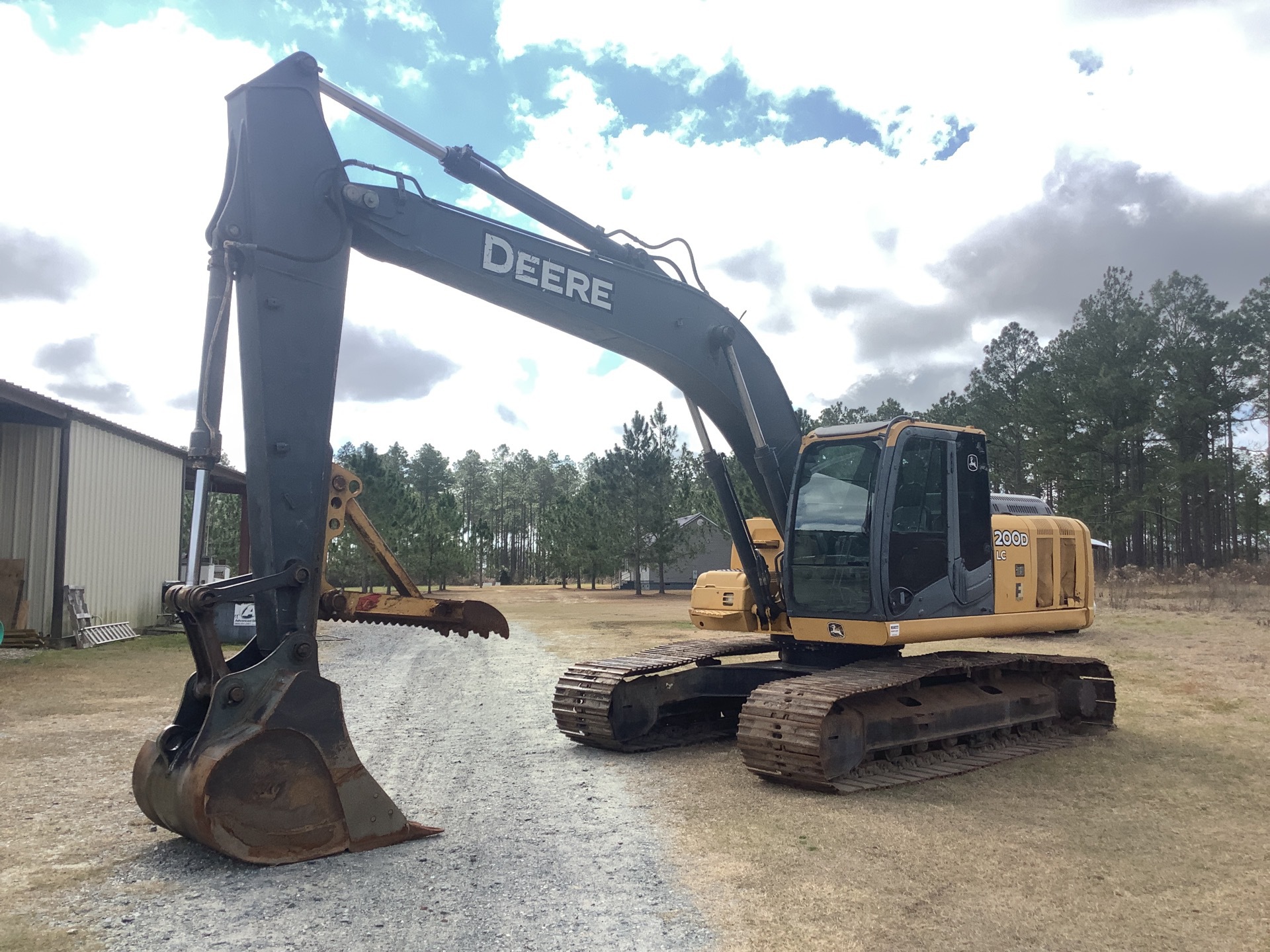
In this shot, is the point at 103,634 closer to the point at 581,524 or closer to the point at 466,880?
the point at 466,880

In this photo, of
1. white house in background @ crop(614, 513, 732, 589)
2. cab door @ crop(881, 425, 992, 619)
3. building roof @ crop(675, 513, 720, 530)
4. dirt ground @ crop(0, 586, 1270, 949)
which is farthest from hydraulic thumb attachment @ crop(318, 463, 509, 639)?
white house in background @ crop(614, 513, 732, 589)

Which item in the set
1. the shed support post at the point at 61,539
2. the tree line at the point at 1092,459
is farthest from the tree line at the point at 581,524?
the shed support post at the point at 61,539

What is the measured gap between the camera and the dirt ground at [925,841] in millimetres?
4355

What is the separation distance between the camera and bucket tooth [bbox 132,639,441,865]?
A: 485 centimetres

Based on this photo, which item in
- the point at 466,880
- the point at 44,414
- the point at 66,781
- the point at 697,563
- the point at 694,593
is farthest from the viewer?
the point at 697,563

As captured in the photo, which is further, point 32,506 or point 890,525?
point 32,506

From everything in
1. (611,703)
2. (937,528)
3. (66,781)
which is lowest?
(66,781)

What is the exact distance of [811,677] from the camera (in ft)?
24.8

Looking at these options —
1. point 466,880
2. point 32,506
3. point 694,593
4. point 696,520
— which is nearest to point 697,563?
point 696,520

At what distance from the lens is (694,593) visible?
9688mm

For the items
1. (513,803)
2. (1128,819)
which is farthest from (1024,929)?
(513,803)

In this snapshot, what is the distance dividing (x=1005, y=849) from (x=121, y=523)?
19681mm

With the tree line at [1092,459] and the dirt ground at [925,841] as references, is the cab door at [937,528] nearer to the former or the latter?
the dirt ground at [925,841]

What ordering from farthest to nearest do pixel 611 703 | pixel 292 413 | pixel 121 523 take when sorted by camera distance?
pixel 121 523, pixel 611 703, pixel 292 413
